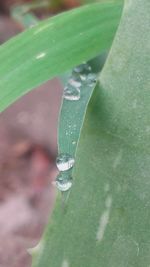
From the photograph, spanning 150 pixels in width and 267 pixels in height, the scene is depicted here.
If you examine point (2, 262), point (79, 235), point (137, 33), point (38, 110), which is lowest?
point (38, 110)

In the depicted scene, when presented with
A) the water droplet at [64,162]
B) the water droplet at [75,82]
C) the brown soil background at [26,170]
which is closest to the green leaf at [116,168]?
the water droplet at [64,162]

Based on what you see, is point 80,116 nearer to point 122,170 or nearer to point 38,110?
point 122,170

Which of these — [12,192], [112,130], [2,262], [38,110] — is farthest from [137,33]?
[38,110]

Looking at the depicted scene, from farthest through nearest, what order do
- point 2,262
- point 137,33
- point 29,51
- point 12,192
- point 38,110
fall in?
point 38,110 < point 12,192 < point 2,262 < point 29,51 < point 137,33

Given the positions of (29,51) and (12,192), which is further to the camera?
(12,192)

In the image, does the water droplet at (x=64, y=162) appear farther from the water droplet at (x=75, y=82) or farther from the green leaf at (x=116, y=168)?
the water droplet at (x=75, y=82)

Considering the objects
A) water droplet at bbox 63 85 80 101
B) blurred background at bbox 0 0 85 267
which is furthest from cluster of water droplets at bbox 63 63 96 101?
blurred background at bbox 0 0 85 267

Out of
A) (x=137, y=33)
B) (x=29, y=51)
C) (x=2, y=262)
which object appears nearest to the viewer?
→ (x=137, y=33)

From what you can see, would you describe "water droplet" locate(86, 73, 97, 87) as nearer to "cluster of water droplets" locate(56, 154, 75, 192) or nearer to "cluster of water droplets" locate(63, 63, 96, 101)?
"cluster of water droplets" locate(63, 63, 96, 101)
